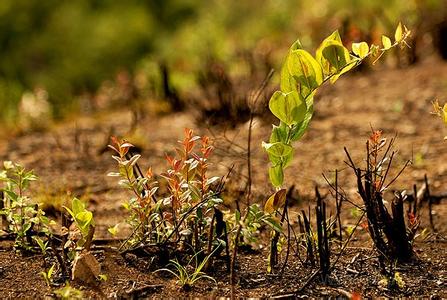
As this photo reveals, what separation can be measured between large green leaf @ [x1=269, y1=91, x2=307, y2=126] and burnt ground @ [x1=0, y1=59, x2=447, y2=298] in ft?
1.38

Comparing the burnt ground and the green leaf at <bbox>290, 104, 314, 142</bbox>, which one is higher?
the green leaf at <bbox>290, 104, 314, 142</bbox>

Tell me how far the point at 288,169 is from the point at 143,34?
7946mm

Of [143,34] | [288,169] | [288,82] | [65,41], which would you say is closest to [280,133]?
[288,82]

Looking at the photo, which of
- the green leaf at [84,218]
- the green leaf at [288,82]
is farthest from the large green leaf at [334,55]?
the green leaf at [84,218]

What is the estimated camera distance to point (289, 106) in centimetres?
267

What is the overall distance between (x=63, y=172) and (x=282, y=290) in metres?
2.16

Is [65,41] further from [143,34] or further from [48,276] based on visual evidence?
[48,276]

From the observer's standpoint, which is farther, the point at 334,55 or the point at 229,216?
the point at 229,216

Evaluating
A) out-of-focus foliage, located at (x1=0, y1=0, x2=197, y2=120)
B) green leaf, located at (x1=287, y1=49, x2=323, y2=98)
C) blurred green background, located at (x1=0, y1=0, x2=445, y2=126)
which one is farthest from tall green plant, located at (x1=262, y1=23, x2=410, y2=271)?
out-of-focus foliage, located at (x1=0, y1=0, x2=197, y2=120)

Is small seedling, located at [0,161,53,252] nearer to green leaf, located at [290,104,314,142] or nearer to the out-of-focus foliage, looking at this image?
green leaf, located at [290,104,314,142]

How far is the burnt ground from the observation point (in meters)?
2.71

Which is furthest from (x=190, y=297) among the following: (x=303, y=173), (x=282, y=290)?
(x=303, y=173)

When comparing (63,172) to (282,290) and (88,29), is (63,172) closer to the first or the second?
(282,290)

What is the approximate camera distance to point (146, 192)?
2840 millimetres
